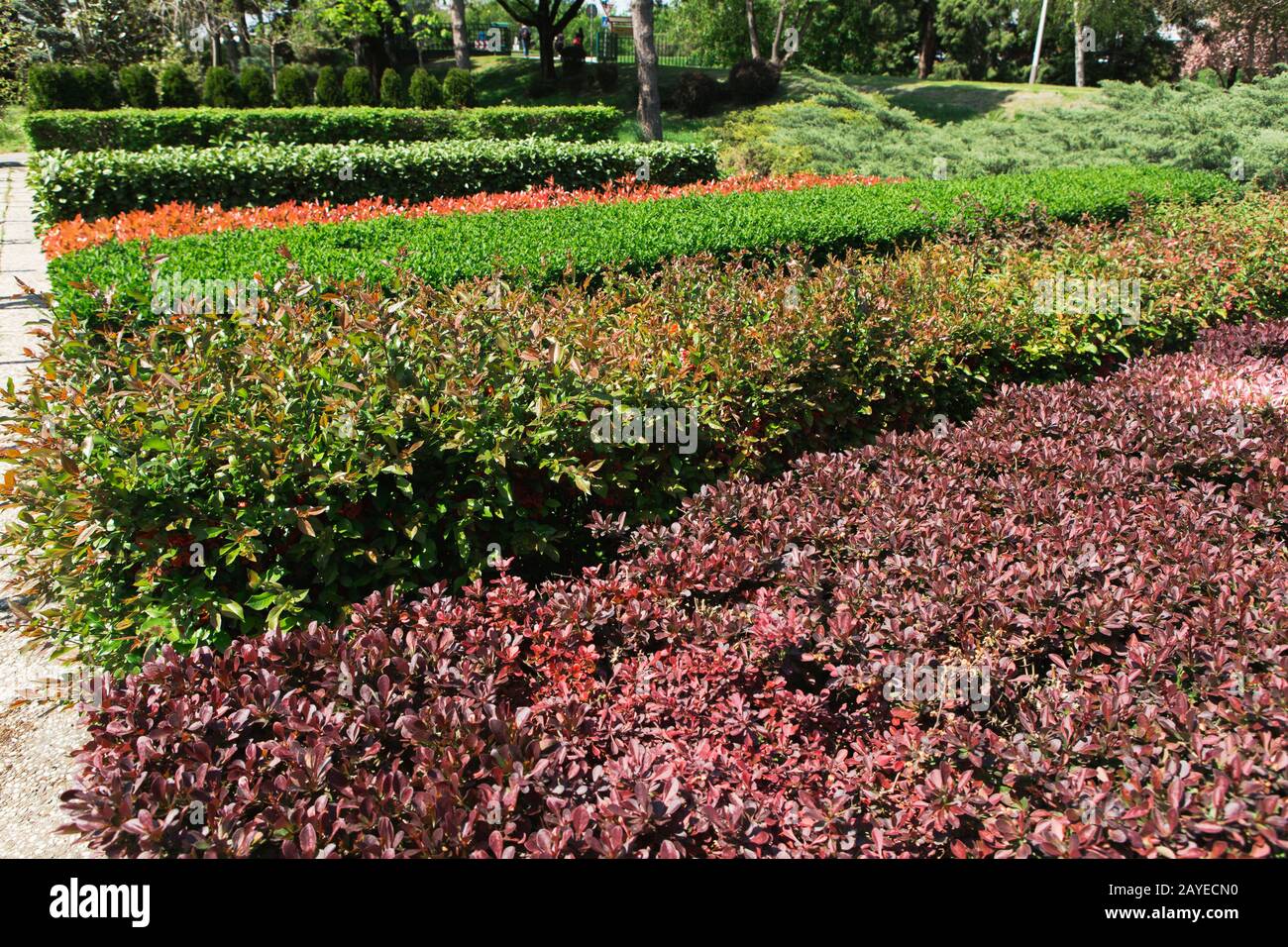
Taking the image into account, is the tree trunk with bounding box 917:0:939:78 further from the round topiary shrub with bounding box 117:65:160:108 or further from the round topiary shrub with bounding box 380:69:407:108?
the round topiary shrub with bounding box 117:65:160:108

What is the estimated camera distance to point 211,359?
3418mm

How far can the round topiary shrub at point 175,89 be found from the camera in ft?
76.9

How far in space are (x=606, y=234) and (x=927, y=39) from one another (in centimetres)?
3686

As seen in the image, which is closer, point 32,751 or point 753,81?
point 32,751

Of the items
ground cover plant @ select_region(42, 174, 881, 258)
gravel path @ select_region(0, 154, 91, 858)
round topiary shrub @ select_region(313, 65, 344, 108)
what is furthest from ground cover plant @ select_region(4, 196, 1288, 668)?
round topiary shrub @ select_region(313, 65, 344, 108)

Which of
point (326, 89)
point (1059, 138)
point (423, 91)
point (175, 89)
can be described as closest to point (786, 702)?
point (1059, 138)

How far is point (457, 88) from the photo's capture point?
23266 mm

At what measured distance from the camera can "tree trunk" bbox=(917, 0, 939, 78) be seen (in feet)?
121

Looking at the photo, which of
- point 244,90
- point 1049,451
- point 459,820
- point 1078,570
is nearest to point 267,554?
point 459,820

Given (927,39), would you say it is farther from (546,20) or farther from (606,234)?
(606,234)

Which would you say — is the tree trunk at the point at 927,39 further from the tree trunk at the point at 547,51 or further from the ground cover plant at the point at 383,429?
the ground cover plant at the point at 383,429

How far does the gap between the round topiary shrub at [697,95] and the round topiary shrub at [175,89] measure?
13.8 m

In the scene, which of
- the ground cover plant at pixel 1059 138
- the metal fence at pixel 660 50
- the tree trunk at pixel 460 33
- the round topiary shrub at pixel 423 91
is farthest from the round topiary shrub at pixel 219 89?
the metal fence at pixel 660 50
